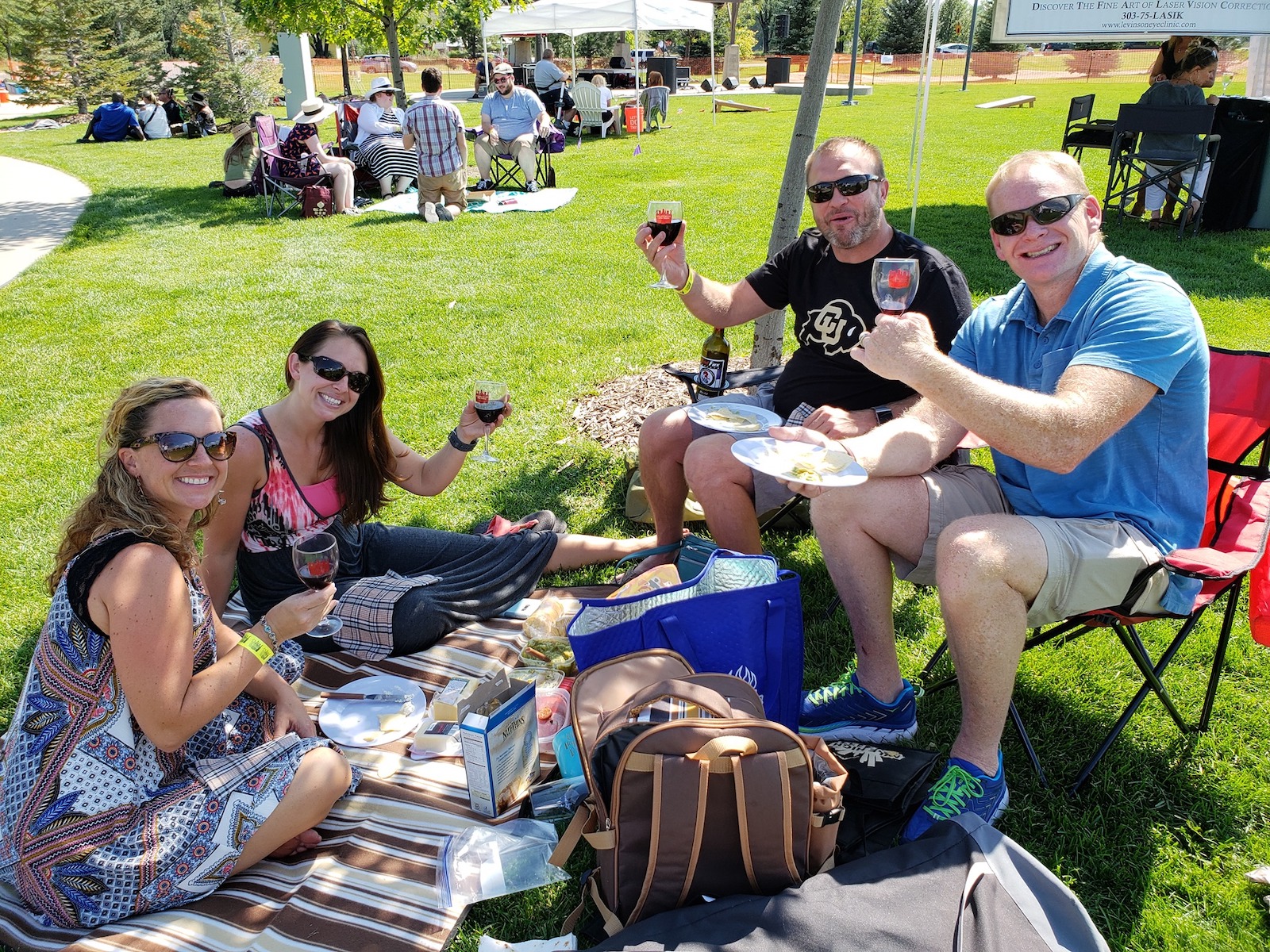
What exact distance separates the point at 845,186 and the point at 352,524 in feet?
7.54

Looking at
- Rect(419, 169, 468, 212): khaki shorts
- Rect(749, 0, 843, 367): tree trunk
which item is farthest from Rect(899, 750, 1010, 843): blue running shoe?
Rect(419, 169, 468, 212): khaki shorts

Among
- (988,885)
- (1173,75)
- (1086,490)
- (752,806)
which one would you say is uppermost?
(1173,75)

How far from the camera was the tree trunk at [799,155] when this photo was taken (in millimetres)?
4723

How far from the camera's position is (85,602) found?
209cm

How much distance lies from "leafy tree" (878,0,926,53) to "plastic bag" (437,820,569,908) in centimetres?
5116

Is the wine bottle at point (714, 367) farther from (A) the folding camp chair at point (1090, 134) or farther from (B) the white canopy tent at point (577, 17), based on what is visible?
(B) the white canopy tent at point (577, 17)

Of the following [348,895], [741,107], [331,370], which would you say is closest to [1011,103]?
[741,107]

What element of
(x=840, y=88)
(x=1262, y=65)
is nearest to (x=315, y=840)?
(x=1262, y=65)

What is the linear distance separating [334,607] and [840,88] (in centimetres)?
3012

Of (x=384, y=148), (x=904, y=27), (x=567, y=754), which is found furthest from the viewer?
(x=904, y=27)

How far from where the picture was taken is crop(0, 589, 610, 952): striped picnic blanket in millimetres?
2227

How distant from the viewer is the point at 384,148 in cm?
1280

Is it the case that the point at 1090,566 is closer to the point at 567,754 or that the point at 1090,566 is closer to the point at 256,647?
the point at 567,754

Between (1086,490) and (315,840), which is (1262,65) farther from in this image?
(315,840)
